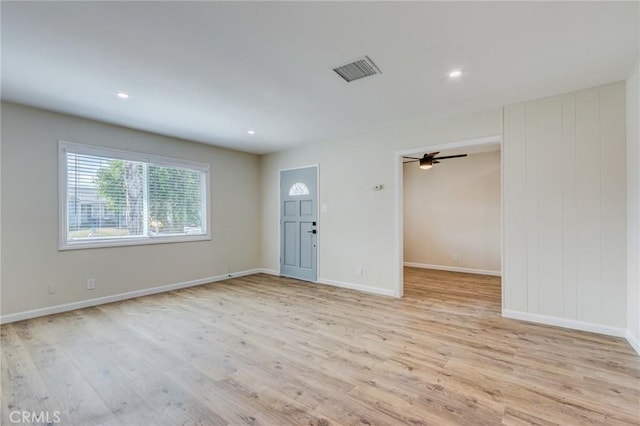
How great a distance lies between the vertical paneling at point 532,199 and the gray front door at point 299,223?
328 cm

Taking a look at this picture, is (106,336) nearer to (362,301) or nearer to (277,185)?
(362,301)

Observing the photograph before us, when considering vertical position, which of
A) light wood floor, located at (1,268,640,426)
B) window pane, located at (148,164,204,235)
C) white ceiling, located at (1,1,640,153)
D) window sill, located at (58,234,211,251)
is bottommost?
light wood floor, located at (1,268,640,426)

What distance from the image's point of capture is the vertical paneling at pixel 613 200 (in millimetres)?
2990

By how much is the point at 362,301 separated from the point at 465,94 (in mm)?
3003

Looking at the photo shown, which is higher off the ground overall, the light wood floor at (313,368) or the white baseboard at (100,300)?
the white baseboard at (100,300)

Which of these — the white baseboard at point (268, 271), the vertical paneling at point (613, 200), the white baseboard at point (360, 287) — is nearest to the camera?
the vertical paneling at point (613, 200)

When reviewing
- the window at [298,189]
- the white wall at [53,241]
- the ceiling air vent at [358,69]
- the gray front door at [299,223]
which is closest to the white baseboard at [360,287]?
the gray front door at [299,223]

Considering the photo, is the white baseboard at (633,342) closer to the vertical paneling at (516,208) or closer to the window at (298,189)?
the vertical paneling at (516,208)

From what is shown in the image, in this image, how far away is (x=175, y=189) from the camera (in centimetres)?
514

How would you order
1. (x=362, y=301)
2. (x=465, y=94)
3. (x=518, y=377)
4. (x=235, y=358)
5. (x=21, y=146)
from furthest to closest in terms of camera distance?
(x=362, y=301), (x=21, y=146), (x=465, y=94), (x=235, y=358), (x=518, y=377)

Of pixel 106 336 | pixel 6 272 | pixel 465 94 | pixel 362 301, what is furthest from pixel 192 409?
pixel 465 94

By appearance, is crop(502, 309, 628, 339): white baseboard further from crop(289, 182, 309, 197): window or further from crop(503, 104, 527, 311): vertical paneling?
crop(289, 182, 309, 197): window

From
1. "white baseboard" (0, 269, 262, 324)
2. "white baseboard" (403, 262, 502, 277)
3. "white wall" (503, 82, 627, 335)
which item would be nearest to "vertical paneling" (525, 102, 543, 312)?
"white wall" (503, 82, 627, 335)

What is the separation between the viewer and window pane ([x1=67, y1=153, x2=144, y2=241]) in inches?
158
